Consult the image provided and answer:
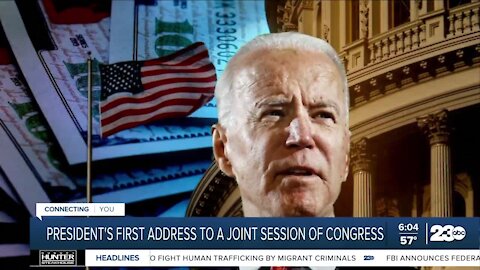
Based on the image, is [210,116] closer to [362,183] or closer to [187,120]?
[187,120]

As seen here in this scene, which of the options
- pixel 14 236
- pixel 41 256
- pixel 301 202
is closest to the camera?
pixel 301 202

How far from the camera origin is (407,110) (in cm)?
539

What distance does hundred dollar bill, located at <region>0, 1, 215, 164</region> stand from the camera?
545cm

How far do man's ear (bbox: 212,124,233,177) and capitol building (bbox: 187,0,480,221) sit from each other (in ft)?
4.66

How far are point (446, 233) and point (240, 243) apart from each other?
0.81 m

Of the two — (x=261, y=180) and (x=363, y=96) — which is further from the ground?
(x=363, y=96)

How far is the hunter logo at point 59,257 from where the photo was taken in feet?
15.8

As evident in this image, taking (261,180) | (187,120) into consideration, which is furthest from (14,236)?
(261,180)

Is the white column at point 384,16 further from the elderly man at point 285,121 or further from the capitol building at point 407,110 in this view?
the elderly man at point 285,121

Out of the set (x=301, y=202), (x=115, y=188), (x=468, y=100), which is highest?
(x=468, y=100)

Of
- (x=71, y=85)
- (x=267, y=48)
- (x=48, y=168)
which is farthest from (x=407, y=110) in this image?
(x=267, y=48)

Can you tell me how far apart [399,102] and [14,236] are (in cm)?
178

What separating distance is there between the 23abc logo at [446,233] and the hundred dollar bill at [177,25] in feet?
4.32

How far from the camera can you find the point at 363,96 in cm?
536
